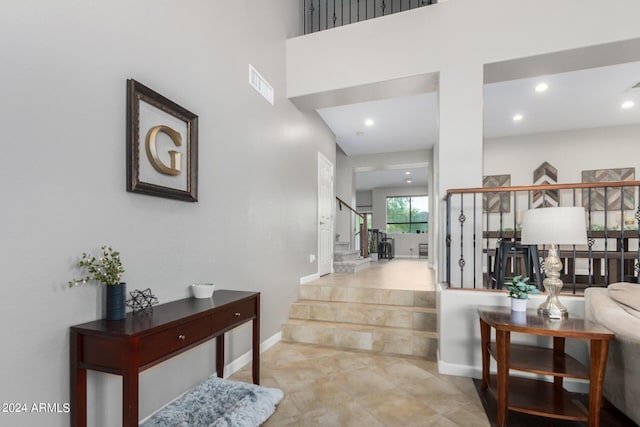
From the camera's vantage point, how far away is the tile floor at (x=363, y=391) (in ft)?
6.96

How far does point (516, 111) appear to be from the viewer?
5.48m

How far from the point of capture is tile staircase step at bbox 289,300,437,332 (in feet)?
11.3

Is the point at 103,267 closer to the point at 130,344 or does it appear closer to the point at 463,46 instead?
the point at 130,344

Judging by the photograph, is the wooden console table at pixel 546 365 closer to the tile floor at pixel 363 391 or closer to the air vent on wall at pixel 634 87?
the tile floor at pixel 363 391

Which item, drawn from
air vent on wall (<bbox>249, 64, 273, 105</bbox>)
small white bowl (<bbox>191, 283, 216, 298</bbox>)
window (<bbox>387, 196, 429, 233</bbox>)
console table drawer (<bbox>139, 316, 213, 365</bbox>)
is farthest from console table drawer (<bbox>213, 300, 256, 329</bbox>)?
window (<bbox>387, 196, 429, 233</bbox>)

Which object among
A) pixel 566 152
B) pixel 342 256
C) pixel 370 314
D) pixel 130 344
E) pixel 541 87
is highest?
pixel 541 87

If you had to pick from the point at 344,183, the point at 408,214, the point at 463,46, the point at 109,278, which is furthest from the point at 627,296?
the point at 408,214

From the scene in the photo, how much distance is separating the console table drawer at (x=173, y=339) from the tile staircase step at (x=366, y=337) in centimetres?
177

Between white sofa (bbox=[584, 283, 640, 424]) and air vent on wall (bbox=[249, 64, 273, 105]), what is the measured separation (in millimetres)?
3334

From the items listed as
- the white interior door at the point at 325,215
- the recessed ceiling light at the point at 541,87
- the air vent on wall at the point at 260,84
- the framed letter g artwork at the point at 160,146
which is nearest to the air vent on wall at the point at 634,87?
the recessed ceiling light at the point at 541,87

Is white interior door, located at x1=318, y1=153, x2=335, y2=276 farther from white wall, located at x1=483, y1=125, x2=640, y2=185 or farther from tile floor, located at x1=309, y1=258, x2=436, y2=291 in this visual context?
white wall, located at x1=483, y1=125, x2=640, y2=185

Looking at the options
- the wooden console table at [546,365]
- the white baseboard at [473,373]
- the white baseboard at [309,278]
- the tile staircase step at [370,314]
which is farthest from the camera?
the white baseboard at [309,278]

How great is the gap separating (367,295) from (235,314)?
2.06m

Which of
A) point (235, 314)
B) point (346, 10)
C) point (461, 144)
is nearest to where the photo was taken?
point (235, 314)
